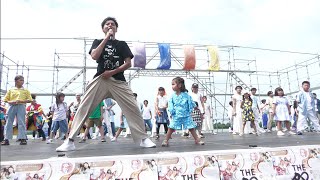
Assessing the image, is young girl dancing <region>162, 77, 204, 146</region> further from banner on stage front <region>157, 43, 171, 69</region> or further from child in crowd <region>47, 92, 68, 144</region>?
banner on stage front <region>157, 43, 171, 69</region>

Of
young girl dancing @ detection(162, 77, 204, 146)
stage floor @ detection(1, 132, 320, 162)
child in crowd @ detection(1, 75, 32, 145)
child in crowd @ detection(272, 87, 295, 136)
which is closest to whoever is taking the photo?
stage floor @ detection(1, 132, 320, 162)

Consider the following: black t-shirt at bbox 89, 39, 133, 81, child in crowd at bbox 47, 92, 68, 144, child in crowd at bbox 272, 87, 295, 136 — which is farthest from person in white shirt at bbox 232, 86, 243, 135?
black t-shirt at bbox 89, 39, 133, 81

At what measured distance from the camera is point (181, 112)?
414cm

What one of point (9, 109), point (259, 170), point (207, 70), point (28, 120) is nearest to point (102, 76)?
point (259, 170)

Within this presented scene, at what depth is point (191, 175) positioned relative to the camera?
6.17ft

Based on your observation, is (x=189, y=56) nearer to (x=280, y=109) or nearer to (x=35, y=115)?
(x=280, y=109)

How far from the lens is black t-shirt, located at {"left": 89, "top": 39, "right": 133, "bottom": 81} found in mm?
3195

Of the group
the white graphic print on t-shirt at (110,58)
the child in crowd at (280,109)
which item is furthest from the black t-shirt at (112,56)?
the child in crowd at (280,109)

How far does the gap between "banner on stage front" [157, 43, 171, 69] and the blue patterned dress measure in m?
10.1

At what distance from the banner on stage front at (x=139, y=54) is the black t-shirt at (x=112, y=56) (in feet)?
34.1

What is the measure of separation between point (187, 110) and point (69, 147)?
194 centimetres

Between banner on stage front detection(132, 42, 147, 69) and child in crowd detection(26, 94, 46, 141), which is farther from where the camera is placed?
banner on stage front detection(132, 42, 147, 69)

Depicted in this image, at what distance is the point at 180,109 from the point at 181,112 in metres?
0.05

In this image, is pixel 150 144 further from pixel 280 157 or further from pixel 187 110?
pixel 280 157
